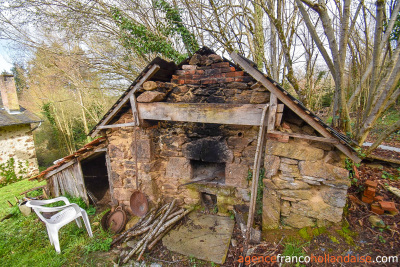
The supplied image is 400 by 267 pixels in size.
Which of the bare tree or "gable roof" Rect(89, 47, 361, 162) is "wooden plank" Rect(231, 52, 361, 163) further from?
the bare tree

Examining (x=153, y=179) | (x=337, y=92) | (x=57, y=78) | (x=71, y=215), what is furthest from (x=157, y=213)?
(x=57, y=78)

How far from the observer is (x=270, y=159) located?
318 cm

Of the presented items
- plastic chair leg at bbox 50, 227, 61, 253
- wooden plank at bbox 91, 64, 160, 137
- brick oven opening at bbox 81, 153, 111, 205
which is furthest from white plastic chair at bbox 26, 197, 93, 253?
wooden plank at bbox 91, 64, 160, 137

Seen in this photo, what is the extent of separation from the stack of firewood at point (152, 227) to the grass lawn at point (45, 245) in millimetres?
402

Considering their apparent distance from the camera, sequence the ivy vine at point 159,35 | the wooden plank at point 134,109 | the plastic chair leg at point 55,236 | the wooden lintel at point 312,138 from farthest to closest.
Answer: the ivy vine at point 159,35
the wooden plank at point 134,109
the plastic chair leg at point 55,236
the wooden lintel at point 312,138

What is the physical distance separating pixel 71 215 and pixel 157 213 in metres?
1.77

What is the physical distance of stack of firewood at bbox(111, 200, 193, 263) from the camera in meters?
3.38

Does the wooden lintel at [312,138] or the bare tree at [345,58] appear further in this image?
the bare tree at [345,58]

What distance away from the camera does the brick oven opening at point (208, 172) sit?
427cm

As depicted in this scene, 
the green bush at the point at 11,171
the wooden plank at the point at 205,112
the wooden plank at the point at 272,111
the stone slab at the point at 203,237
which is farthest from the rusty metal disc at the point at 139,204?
the green bush at the point at 11,171

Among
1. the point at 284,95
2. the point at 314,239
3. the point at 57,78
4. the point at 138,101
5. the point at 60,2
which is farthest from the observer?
the point at 57,78

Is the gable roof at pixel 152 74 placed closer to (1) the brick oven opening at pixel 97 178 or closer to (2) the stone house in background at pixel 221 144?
(2) the stone house in background at pixel 221 144

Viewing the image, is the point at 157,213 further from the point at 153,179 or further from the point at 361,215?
the point at 361,215

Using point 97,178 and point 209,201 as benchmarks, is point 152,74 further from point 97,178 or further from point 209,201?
point 97,178
